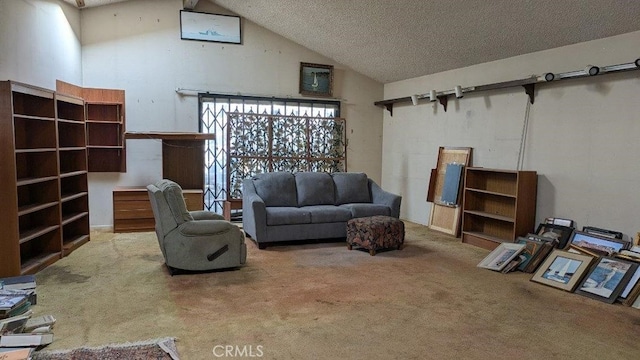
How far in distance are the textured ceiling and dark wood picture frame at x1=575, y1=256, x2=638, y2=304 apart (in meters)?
2.14

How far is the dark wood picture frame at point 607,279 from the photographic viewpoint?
11.5 ft

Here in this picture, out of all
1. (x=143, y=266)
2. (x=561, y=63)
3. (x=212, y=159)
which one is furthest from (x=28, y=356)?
(x=561, y=63)

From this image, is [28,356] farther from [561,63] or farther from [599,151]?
[561,63]

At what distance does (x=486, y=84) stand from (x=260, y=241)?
11.3 feet

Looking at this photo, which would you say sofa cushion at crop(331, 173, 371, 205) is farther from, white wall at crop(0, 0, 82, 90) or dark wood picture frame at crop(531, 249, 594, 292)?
white wall at crop(0, 0, 82, 90)

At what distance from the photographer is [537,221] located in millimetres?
4918

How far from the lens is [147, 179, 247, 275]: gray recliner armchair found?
12.9 feet

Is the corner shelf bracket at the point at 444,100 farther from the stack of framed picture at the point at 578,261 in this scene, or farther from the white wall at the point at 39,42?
the white wall at the point at 39,42

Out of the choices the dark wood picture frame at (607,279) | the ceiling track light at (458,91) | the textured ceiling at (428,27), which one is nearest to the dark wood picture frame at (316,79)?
the textured ceiling at (428,27)

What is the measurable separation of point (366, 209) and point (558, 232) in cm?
215

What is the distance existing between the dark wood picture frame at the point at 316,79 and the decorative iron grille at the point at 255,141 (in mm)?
321

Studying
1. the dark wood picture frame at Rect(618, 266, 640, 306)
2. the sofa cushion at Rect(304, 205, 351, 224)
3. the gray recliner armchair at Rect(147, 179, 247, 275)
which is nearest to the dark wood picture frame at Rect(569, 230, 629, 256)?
the dark wood picture frame at Rect(618, 266, 640, 306)

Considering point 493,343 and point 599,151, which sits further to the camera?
point 599,151

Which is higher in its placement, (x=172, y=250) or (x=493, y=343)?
(x=172, y=250)
